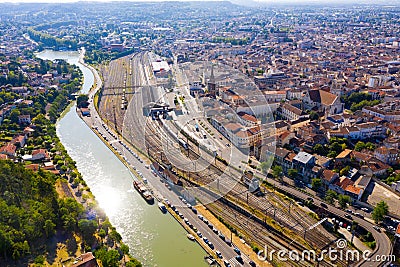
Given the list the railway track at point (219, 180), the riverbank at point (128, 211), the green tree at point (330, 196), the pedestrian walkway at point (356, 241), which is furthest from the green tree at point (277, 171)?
the riverbank at point (128, 211)

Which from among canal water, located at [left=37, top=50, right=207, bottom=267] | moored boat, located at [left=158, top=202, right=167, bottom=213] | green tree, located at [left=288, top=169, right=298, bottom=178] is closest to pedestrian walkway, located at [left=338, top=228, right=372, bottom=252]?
green tree, located at [left=288, top=169, right=298, bottom=178]

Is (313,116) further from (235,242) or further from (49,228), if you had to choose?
(49,228)

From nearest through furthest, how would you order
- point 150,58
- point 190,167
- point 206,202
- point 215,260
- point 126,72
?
point 215,260, point 206,202, point 190,167, point 126,72, point 150,58

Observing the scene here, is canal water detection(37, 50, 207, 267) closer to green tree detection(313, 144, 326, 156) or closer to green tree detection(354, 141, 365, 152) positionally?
green tree detection(313, 144, 326, 156)

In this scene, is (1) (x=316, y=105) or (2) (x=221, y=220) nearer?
(2) (x=221, y=220)

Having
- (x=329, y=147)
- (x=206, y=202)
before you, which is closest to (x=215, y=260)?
(x=206, y=202)

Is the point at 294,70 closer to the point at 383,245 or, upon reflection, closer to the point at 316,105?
the point at 316,105

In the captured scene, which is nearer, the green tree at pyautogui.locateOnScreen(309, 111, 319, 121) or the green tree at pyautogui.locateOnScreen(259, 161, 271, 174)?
the green tree at pyautogui.locateOnScreen(259, 161, 271, 174)

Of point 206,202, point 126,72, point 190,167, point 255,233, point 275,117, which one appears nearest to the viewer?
point 255,233

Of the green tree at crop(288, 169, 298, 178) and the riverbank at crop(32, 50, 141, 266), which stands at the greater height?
the green tree at crop(288, 169, 298, 178)
